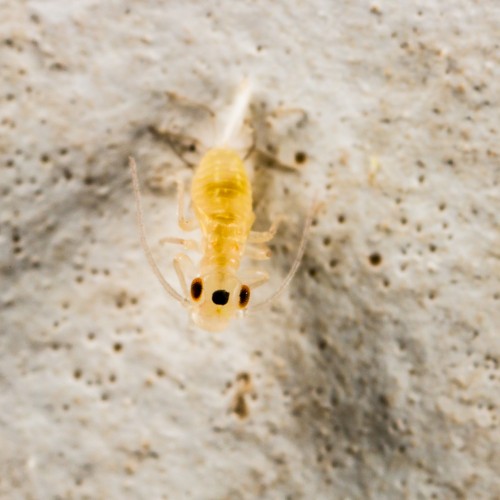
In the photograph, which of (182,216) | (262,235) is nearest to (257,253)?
(262,235)

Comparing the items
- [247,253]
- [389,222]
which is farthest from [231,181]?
[389,222]

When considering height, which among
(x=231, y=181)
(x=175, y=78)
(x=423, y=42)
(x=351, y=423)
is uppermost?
(x=423, y=42)

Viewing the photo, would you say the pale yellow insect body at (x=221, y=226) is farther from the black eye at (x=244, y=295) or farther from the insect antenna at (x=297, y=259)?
the insect antenna at (x=297, y=259)

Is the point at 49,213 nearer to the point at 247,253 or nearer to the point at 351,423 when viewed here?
the point at 247,253

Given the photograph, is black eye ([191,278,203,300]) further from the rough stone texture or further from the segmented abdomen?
the rough stone texture

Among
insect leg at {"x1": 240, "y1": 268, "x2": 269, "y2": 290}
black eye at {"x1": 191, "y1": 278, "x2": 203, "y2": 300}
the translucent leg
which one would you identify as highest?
the translucent leg

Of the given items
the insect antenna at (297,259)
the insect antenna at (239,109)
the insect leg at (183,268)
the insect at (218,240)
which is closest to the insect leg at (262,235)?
the insect at (218,240)

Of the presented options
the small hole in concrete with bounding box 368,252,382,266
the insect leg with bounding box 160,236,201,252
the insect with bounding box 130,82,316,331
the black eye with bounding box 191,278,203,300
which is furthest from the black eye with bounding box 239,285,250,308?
the small hole in concrete with bounding box 368,252,382,266
